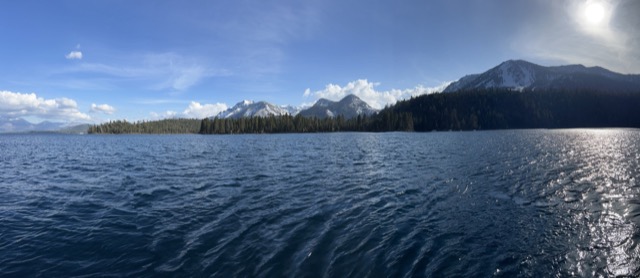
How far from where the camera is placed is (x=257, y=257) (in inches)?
585

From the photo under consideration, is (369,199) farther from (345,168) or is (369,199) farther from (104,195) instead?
(104,195)

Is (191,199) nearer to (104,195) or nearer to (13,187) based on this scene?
(104,195)

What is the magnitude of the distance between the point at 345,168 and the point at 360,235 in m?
27.7

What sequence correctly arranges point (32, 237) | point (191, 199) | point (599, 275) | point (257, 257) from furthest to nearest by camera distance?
point (191, 199) < point (32, 237) < point (257, 257) < point (599, 275)

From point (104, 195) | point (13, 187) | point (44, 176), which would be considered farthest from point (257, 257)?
point (44, 176)

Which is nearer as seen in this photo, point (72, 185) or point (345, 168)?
point (72, 185)

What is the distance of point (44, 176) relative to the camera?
4031cm

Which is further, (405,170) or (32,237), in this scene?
(405,170)

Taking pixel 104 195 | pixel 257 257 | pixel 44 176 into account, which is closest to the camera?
pixel 257 257

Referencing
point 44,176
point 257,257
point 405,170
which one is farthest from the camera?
point 405,170

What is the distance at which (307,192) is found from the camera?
96.4 feet

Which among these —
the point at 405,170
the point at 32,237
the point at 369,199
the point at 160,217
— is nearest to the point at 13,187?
the point at 32,237

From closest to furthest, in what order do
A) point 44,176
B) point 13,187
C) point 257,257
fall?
1. point 257,257
2. point 13,187
3. point 44,176

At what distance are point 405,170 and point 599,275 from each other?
98.7ft
